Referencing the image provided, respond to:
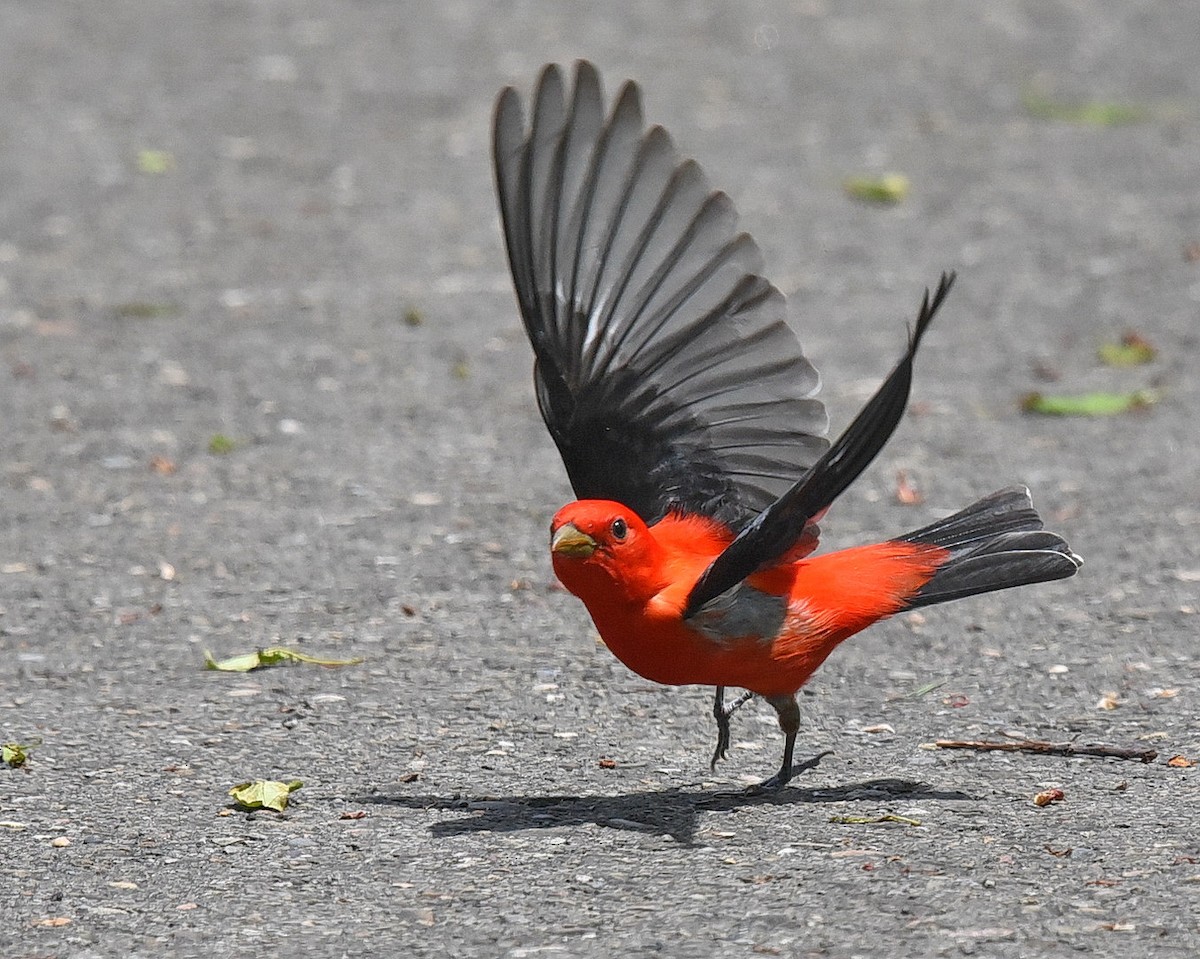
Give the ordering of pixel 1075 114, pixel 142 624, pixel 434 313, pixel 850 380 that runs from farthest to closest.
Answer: pixel 1075 114, pixel 434 313, pixel 850 380, pixel 142 624

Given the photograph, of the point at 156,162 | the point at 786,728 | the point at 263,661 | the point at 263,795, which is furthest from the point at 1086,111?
the point at 263,795

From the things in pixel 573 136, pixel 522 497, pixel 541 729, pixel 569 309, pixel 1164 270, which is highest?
pixel 1164 270

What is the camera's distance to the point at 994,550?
13.8 feet

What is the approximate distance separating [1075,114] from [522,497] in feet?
20.1

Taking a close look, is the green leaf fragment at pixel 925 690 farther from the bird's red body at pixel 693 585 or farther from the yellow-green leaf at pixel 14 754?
the yellow-green leaf at pixel 14 754

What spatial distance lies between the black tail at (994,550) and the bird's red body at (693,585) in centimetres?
4

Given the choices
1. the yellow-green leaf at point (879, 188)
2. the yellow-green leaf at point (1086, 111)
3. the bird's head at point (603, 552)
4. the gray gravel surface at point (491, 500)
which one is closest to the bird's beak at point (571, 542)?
the bird's head at point (603, 552)

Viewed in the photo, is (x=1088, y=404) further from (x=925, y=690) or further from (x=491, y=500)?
(x=925, y=690)

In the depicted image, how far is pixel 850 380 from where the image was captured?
294 inches

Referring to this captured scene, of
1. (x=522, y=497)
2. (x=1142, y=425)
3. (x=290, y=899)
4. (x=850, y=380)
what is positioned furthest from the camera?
(x=850, y=380)

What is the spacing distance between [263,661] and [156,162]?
6038mm

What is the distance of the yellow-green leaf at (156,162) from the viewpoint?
1023 centimetres

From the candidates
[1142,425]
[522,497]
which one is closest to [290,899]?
[522,497]

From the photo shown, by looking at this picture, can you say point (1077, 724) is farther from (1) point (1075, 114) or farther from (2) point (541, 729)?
(1) point (1075, 114)
